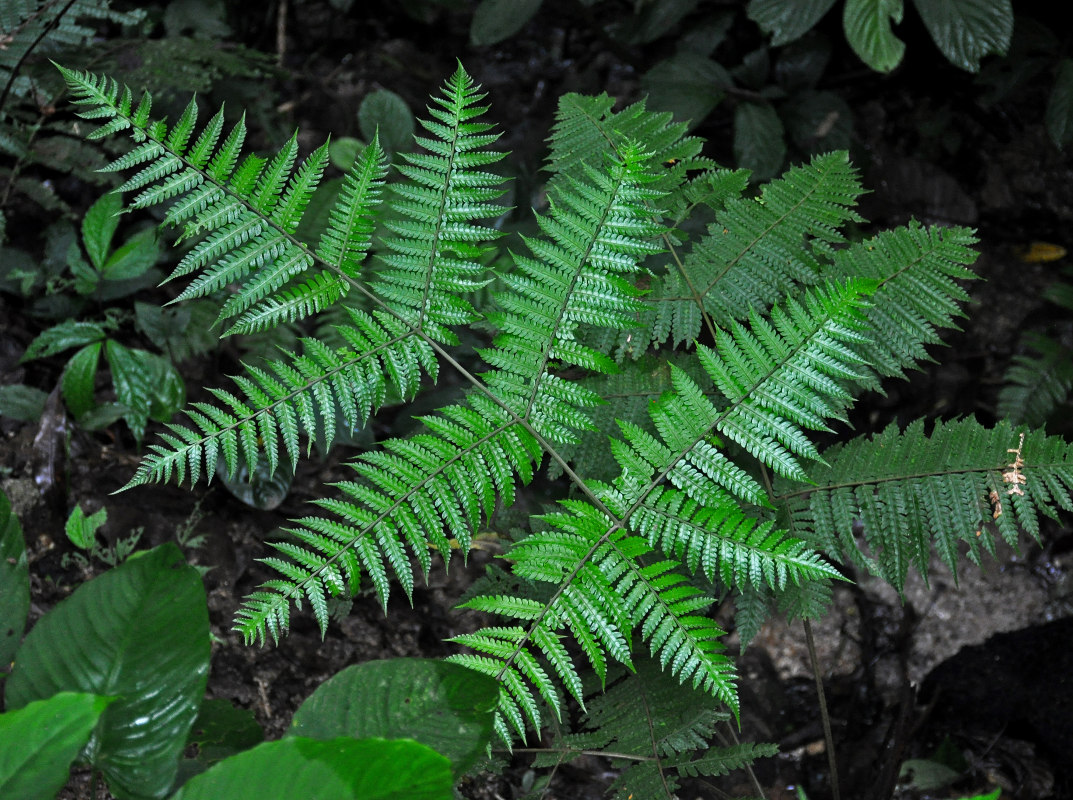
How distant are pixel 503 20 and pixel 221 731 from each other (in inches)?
124

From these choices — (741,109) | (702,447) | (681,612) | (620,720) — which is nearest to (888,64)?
(741,109)

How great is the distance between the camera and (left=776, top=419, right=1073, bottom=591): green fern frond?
172 centimetres

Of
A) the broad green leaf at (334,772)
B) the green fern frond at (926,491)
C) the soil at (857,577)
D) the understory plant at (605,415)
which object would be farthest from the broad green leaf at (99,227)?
the green fern frond at (926,491)

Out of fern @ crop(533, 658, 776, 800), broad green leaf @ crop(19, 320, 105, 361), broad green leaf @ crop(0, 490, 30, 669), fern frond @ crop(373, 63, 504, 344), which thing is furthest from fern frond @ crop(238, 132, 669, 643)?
broad green leaf @ crop(19, 320, 105, 361)

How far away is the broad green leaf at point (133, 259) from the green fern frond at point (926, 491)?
2237 millimetres

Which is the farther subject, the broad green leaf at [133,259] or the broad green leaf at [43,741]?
the broad green leaf at [133,259]

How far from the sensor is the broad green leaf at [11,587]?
57.9 inches

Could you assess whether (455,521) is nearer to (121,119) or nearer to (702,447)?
(702,447)

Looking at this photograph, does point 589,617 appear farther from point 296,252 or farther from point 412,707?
point 296,252

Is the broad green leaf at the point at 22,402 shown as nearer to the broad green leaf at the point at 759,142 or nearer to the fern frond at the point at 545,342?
the fern frond at the point at 545,342

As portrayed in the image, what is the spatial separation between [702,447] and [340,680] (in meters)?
0.89

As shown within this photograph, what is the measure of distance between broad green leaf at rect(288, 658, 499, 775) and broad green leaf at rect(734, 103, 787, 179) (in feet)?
8.34

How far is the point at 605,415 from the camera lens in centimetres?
197

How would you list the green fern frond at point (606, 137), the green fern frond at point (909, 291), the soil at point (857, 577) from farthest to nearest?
the soil at point (857, 577)
the green fern frond at point (606, 137)
the green fern frond at point (909, 291)
